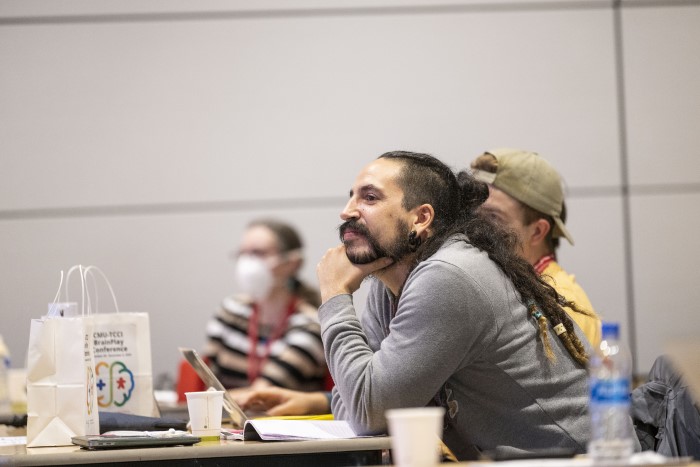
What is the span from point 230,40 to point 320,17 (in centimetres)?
42

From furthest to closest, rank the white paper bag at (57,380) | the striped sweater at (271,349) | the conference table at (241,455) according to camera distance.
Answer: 1. the striped sweater at (271,349)
2. the white paper bag at (57,380)
3. the conference table at (241,455)

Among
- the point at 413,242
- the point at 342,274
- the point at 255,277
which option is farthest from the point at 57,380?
the point at 255,277

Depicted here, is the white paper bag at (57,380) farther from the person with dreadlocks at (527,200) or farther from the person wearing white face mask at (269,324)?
the person wearing white face mask at (269,324)

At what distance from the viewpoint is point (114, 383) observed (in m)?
2.46

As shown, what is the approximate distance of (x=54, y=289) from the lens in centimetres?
462

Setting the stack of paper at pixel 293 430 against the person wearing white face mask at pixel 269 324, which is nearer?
the stack of paper at pixel 293 430

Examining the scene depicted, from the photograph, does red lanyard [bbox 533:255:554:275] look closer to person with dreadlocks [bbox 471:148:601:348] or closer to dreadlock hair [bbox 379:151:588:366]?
person with dreadlocks [bbox 471:148:601:348]

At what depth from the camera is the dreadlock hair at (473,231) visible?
2.12 metres

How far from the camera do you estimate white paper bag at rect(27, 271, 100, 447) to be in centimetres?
205

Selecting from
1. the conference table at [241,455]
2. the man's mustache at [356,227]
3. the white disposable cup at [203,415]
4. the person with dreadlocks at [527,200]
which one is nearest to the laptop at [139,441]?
the conference table at [241,455]

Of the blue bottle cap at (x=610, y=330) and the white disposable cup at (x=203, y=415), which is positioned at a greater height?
the blue bottle cap at (x=610, y=330)

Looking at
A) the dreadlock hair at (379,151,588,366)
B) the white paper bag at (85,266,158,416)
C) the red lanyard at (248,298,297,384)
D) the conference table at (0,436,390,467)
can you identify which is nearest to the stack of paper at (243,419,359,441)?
the conference table at (0,436,390,467)

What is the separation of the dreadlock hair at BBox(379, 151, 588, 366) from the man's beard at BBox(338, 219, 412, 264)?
41mm

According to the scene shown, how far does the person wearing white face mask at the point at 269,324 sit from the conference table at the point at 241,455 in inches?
84.0
